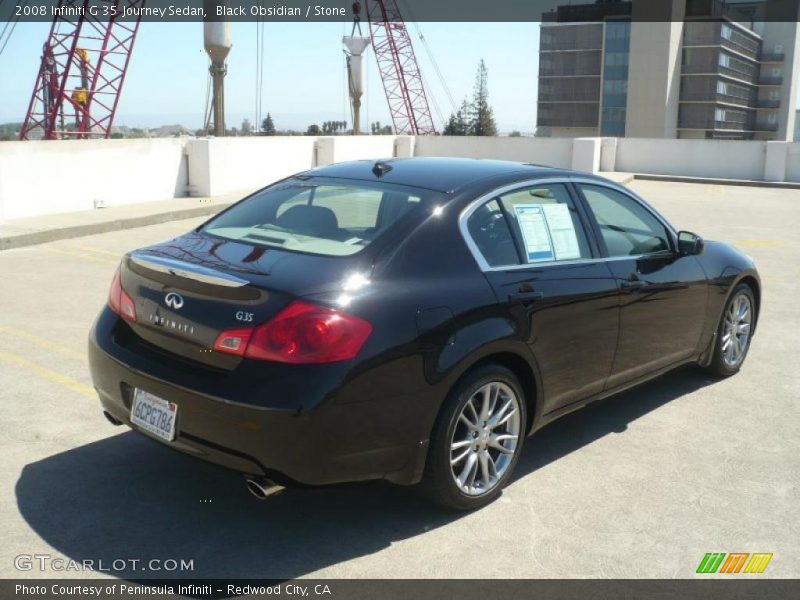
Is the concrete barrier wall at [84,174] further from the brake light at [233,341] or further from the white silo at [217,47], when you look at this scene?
the brake light at [233,341]

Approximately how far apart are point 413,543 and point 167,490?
1260mm

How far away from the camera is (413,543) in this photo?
3604mm

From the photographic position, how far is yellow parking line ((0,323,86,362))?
250 inches

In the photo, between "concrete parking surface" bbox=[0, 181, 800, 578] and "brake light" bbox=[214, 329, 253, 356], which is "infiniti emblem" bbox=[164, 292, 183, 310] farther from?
"concrete parking surface" bbox=[0, 181, 800, 578]

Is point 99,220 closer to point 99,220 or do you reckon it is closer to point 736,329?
point 99,220

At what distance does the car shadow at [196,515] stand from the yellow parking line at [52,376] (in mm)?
983

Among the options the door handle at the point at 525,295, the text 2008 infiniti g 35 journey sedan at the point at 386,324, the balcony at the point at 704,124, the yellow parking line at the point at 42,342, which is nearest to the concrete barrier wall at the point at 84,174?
the yellow parking line at the point at 42,342

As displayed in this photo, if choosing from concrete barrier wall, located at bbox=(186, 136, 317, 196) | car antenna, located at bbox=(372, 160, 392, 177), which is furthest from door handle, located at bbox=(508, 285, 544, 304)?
concrete barrier wall, located at bbox=(186, 136, 317, 196)

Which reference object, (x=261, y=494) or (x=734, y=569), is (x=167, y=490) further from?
(x=734, y=569)

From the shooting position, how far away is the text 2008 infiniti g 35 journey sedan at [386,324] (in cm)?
330

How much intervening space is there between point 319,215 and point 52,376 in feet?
8.85

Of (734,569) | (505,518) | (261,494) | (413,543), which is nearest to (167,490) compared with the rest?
(261,494)

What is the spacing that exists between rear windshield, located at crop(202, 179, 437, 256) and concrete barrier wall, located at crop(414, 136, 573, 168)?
24958mm

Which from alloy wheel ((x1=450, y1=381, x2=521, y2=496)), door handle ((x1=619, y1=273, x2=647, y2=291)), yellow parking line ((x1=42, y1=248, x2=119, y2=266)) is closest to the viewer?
alloy wheel ((x1=450, y1=381, x2=521, y2=496))
